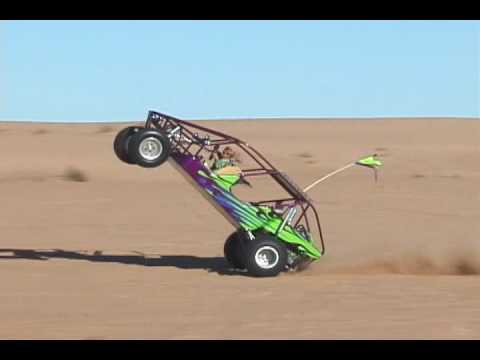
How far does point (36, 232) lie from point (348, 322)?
39.7ft

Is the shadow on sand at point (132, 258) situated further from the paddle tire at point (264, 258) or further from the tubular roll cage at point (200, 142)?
the tubular roll cage at point (200, 142)

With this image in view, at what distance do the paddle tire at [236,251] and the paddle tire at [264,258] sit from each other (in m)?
0.19

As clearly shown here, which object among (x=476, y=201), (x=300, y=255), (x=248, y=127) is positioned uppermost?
(x=248, y=127)

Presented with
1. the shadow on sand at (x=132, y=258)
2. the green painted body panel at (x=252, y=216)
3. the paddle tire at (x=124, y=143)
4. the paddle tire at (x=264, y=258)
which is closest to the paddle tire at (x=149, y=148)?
the paddle tire at (x=124, y=143)

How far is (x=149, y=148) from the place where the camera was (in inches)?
589

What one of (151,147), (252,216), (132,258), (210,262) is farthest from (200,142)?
(132,258)

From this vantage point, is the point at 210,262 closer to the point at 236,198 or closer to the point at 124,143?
the point at 236,198

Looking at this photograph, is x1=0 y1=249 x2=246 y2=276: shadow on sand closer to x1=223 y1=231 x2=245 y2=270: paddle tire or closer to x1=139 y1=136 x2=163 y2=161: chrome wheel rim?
x1=223 y1=231 x2=245 y2=270: paddle tire

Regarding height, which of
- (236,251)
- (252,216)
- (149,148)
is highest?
(149,148)

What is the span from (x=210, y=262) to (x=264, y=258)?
2403mm

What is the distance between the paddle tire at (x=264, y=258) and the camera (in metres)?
14.8

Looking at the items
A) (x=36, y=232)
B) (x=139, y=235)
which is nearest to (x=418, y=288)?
(x=139, y=235)
